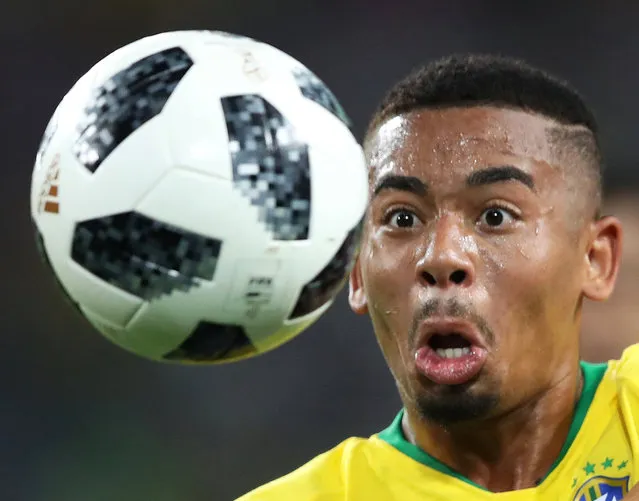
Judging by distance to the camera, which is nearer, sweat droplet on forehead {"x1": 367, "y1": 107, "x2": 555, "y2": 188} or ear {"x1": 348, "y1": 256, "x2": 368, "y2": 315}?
sweat droplet on forehead {"x1": 367, "y1": 107, "x2": 555, "y2": 188}

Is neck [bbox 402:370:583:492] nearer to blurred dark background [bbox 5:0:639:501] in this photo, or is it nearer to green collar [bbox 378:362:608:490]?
green collar [bbox 378:362:608:490]

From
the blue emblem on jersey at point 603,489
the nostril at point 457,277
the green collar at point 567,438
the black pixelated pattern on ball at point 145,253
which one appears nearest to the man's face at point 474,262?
the nostril at point 457,277

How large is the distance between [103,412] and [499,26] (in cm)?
254

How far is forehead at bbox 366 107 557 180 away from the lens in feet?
6.84

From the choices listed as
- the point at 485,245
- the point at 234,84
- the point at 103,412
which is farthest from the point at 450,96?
the point at 103,412

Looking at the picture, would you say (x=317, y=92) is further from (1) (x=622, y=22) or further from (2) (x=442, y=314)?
(1) (x=622, y=22)

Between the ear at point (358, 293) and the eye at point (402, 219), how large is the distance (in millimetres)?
238

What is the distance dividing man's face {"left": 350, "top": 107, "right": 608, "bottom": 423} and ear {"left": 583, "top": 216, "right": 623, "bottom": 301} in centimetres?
6

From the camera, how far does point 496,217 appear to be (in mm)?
2068

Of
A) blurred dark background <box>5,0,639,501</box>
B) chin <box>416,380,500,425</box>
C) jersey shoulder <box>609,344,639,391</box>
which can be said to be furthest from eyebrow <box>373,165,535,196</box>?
blurred dark background <box>5,0,639,501</box>

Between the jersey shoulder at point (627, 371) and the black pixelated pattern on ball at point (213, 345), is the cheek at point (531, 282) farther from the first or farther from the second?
the black pixelated pattern on ball at point (213, 345)

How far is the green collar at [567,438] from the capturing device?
86.6 inches

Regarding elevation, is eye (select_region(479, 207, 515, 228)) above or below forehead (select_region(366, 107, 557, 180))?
below

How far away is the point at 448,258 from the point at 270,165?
0.60 meters
